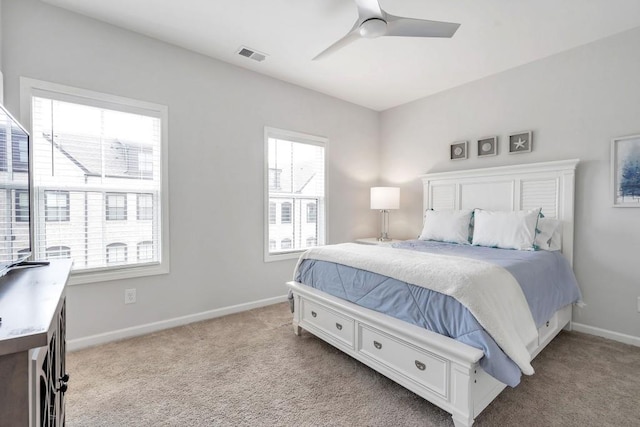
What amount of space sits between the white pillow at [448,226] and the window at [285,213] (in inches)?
63.6

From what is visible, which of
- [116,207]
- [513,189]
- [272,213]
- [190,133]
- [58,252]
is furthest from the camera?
[272,213]

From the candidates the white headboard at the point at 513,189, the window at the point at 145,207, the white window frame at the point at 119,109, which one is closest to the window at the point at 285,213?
the white window frame at the point at 119,109

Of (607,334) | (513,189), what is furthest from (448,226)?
(607,334)

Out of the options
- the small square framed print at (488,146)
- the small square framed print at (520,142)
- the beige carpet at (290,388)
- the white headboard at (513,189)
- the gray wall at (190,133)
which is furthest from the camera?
the small square framed print at (488,146)

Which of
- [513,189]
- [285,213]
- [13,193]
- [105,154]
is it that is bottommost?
[285,213]

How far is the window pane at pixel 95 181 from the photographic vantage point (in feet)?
7.40

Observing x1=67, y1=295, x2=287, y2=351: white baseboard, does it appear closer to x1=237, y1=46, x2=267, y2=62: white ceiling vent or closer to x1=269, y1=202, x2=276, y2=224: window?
x1=269, y1=202, x2=276, y2=224: window

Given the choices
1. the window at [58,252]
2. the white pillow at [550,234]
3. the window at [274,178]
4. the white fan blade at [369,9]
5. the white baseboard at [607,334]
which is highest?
the white fan blade at [369,9]

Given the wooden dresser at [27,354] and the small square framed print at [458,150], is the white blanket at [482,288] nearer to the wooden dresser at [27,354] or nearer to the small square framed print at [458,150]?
the wooden dresser at [27,354]

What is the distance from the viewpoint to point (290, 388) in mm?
1897

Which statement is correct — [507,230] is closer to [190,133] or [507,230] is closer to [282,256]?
[282,256]

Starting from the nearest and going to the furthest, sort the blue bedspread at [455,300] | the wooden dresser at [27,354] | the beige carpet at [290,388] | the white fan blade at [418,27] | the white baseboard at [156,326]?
the wooden dresser at [27,354]
the blue bedspread at [455,300]
the beige carpet at [290,388]
the white fan blade at [418,27]
the white baseboard at [156,326]

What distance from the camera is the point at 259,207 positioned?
11.2 ft

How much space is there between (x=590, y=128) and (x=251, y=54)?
3.26 metres
